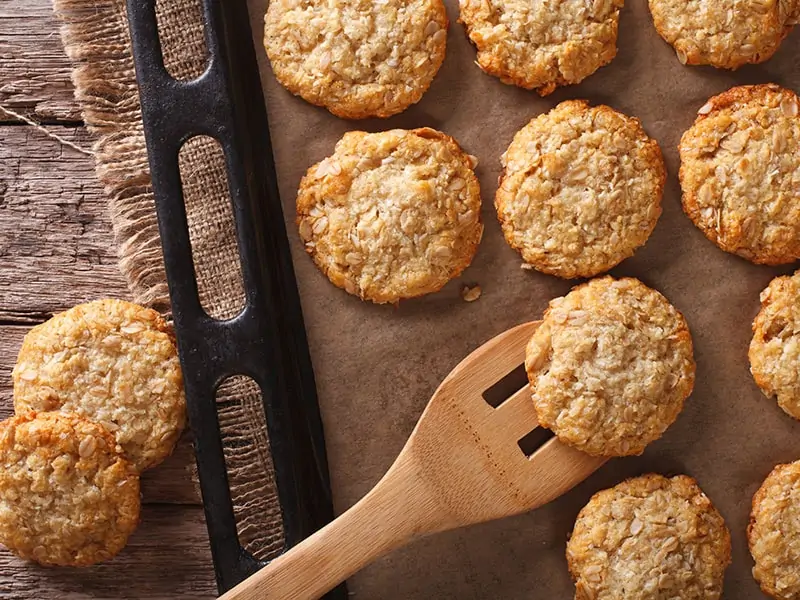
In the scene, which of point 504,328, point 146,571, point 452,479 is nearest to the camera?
point 452,479

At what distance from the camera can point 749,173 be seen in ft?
7.02

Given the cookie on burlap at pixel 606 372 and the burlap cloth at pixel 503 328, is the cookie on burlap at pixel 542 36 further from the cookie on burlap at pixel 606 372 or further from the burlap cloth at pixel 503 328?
the cookie on burlap at pixel 606 372

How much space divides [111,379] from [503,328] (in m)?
0.94

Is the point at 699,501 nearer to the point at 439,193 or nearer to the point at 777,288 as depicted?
the point at 777,288

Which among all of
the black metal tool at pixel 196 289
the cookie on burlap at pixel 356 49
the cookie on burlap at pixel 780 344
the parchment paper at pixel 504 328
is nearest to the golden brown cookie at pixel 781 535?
the parchment paper at pixel 504 328

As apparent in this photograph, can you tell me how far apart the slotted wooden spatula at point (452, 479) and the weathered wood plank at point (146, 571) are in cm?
38

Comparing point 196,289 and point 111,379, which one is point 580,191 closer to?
point 196,289

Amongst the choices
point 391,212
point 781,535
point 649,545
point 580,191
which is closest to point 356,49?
point 391,212

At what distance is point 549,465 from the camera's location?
7.01ft

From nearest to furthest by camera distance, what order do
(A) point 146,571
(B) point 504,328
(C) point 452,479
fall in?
(C) point 452,479 → (B) point 504,328 → (A) point 146,571

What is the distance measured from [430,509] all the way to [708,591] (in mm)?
682

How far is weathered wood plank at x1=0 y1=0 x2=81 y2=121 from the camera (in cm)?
239

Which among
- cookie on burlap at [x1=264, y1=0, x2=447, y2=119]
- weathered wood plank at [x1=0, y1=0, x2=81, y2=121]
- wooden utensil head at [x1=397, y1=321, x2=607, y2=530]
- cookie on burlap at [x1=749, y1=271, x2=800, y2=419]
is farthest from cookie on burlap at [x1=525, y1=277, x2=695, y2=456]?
weathered wood plank at [x1=0, y1=0, x2=81, y2=121]

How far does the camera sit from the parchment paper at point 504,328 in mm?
2199
